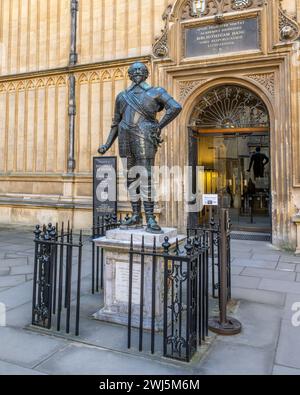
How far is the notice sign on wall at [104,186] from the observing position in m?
9.41

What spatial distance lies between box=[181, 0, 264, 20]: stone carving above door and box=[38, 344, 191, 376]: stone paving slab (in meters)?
8.72

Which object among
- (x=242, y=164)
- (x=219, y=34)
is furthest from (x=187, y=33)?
(x=242, y=164)

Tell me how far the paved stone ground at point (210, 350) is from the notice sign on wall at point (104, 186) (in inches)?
166

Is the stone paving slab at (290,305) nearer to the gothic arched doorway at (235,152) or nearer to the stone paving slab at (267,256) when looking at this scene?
the stone paving slab at (267,256)

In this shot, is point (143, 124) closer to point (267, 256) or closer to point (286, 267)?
point (286, 267)

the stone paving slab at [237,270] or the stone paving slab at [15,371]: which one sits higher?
the stone paving slab at [237,270]

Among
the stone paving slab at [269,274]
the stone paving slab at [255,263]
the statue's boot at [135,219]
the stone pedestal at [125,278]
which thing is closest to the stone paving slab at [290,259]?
the stone paving slab at [255,263]

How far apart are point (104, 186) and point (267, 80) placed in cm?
508

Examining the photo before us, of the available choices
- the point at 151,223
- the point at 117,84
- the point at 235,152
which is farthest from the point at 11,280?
the point at 235,152

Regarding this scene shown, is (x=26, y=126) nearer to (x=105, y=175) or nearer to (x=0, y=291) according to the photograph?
(x=105, y=175)

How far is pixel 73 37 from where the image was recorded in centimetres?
1055

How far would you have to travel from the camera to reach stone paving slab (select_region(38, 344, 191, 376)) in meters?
2.79

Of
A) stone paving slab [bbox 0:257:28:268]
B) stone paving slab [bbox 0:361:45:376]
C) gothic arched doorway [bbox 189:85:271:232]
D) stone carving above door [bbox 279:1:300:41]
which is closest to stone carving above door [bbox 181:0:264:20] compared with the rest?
stone carving above door [bbox 279:1:300:41]
